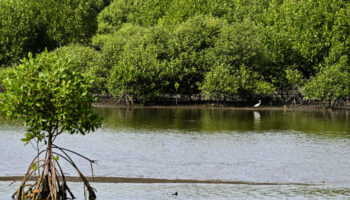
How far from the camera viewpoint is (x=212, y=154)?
3984cm

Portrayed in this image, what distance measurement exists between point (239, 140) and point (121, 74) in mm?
36901

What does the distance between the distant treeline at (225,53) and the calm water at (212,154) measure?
17309mm

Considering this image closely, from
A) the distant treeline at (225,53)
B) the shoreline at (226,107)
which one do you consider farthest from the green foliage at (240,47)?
the shoreline at (226,107)

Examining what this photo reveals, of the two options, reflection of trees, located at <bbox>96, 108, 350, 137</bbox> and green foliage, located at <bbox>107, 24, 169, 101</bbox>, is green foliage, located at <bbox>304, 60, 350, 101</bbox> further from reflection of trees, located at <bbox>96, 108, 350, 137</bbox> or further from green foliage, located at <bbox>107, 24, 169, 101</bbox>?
green foliage, located at <bbox>107, 24, 169, 101</bbox>

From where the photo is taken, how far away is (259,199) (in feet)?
88.6

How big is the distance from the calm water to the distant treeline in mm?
17309

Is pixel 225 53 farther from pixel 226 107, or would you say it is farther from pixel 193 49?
pixel 226 107

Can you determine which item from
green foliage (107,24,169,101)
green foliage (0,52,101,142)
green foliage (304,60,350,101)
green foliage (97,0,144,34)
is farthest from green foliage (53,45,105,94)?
green foliage (0,52,101,142)

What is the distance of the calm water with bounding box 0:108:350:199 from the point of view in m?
29.0

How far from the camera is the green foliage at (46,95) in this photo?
23766mm

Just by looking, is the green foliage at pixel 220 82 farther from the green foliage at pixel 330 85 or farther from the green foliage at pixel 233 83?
the green foliage at pixel 330 85

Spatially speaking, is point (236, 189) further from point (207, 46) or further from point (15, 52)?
point (15, 52)

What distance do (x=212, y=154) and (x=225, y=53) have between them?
1766 inches

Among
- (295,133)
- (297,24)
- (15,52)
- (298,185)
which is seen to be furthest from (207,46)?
(298,185)
